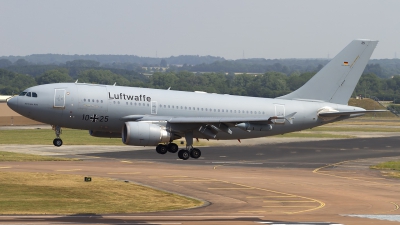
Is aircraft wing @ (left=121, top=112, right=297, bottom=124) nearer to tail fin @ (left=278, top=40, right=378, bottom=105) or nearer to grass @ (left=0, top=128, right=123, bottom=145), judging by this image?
tail fin @ (left=278, top=40, right=378, bottom=105)

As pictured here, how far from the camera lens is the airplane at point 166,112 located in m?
70.1

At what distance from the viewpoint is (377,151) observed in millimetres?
144250

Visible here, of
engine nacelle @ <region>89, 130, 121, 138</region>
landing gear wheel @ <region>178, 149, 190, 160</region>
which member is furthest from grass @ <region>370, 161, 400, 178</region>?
engine nacelle @ <region>89, 130, 121, 138</region>

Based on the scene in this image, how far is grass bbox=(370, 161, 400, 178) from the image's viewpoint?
116 meters

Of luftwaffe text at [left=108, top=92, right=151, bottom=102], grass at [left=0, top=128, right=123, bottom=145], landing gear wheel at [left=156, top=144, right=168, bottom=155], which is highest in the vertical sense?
luftwaffe text at [left=108, top=92, right=151, bottom=102]

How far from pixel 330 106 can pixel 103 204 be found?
26.4 metres

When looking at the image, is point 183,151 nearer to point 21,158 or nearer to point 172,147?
point 172,147

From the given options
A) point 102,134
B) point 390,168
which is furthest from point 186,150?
point 390,168

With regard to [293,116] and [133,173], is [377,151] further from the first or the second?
[293,116]

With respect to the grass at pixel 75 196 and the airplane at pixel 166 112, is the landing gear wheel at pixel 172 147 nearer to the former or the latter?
the airplane at pixel 166 112

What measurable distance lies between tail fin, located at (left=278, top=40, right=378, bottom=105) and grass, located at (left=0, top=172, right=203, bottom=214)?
58.3 feet

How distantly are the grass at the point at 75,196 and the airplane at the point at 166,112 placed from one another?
30.7 ft

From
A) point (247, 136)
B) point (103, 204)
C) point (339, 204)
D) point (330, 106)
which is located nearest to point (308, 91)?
point (330, 106)

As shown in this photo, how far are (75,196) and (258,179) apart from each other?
1141 inches
